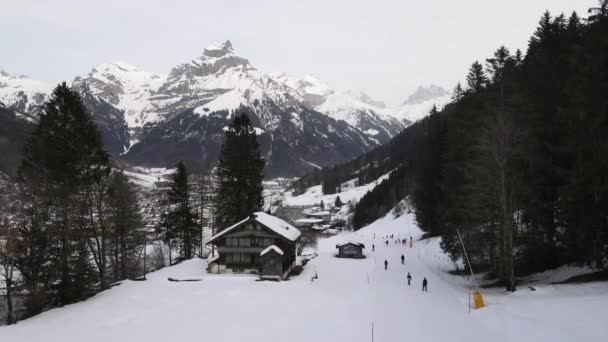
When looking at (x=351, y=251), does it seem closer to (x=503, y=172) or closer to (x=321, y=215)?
(x=503, y=172)

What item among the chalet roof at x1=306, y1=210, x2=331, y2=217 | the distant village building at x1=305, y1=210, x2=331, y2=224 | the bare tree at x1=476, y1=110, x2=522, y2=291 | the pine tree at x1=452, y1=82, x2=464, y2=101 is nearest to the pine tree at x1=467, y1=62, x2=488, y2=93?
the pine tree at x1=452, y1=82, x2=464, y2=101

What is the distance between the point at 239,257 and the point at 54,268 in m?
19.4

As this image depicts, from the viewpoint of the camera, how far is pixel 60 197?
1021 inches

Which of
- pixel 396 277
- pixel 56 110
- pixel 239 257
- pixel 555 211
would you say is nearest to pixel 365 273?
pixel 396 277

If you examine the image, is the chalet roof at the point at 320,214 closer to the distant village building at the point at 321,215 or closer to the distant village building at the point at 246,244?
the distant village building at the point at 321,215

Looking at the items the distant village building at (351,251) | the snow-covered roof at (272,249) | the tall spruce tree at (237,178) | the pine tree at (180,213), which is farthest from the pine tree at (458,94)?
the pine tree at (180,213)

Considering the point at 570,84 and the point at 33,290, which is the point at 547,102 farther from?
the point at 33,290

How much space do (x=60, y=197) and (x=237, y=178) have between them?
2253cm

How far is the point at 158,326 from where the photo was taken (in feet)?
69.8

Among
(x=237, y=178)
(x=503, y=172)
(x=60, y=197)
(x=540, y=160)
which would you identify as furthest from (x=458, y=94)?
(x=60, y=197)

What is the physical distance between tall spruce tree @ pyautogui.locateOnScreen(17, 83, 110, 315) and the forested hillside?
2634 centimetres

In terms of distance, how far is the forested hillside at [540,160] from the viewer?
20.6 metres

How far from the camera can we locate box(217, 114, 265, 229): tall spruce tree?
47.0m

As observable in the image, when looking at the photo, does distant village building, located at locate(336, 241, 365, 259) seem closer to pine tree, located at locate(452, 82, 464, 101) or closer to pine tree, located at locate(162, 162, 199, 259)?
pine tree, located at locate(162, 162, 199, 259)
